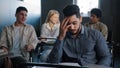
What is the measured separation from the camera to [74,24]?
2035 millimetres

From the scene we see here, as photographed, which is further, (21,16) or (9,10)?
(9,10)

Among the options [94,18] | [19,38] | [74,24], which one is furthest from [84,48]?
[94,18]

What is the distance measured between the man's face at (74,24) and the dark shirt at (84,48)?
1.7 inches

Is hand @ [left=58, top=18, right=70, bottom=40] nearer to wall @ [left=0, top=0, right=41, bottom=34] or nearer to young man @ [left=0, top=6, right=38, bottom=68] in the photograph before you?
A: young man @ [left=0, top=6, right=38, bottom=68]

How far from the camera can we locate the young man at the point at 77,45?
1.99 metres

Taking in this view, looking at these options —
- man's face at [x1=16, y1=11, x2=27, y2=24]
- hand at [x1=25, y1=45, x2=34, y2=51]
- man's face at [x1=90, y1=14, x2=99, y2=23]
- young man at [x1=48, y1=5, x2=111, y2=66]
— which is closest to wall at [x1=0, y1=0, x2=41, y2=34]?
man's face at [x1=16, y1=11, x2=27, y2=24]

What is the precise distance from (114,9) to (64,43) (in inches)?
209

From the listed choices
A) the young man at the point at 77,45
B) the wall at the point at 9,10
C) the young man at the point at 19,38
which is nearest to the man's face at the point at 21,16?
the young man at the point at 19,38

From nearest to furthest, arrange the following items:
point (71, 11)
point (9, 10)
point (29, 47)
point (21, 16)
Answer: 1. point (71, 11)
2. point (29, 47)
3. point (21, 16)
4. point (9, 10)

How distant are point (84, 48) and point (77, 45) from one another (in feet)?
0.21

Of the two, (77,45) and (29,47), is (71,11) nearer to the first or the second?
(77,45)

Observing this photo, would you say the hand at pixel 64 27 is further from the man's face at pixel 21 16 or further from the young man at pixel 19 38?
the man's face at pixel 21 16

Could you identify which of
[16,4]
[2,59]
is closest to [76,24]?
[2,59]

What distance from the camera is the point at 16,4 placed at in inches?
194
